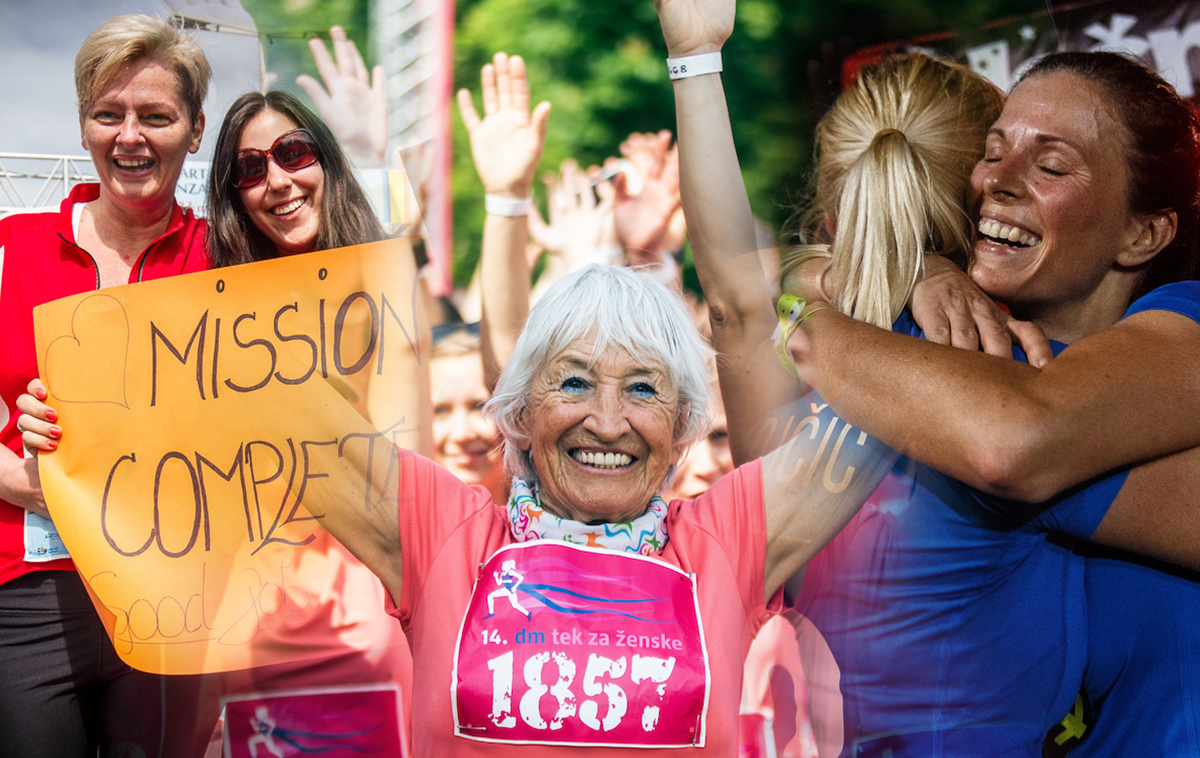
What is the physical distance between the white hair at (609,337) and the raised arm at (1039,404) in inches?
12.1

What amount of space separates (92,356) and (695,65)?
1356 mm

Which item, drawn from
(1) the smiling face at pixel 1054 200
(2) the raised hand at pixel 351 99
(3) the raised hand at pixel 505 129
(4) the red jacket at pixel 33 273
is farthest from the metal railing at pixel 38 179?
(1) the smiling face at pixel 1054 200

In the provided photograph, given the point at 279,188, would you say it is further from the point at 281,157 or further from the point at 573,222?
the point at 573,222

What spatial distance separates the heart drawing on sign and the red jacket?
0.06 m

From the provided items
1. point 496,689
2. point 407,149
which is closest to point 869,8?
point 407,149

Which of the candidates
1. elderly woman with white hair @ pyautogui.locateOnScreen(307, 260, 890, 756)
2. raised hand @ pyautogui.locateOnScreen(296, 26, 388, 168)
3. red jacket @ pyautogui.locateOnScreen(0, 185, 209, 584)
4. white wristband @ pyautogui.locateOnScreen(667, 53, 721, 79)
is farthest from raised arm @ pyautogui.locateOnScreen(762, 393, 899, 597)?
red jacket @ pyautogui.locateOnScreen(0, 185, 209, 584)

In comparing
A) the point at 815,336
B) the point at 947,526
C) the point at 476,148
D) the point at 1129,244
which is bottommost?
the point at 947,526

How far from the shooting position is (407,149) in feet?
5.65

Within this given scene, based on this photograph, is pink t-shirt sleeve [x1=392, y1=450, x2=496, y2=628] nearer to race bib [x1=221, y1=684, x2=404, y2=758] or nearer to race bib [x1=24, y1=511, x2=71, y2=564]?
race bib [x1=221, y1=684, x2=404, y2=758]

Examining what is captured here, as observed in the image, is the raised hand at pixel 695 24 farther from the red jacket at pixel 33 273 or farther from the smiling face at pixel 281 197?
the red jacket at pixel 33 273

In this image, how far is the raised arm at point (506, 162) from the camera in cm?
170

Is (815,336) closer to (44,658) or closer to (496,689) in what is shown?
(496,689)

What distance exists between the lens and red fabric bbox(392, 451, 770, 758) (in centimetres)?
151

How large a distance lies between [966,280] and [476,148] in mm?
1011
